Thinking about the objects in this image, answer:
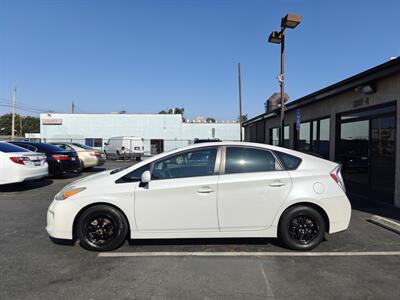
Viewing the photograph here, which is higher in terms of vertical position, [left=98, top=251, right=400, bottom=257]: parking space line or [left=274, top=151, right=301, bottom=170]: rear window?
[left=274, top=151, right=301, bottom=170]: rear window

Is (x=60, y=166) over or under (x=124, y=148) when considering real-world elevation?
under

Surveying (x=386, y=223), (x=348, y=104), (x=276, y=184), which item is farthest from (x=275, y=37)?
(x=276, y=184)

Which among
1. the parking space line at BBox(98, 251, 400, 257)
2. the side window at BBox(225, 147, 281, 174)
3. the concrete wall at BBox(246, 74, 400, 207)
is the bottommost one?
the parking space line at BBox(98, 251, 400, 257)

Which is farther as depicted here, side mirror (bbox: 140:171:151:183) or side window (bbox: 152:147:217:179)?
side window (bbox: 152:147:217:179)

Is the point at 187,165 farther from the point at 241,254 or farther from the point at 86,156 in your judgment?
the point at 86,156

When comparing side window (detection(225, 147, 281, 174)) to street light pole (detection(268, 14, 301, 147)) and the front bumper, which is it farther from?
street light pole (detection(268, 14, 301, 147))

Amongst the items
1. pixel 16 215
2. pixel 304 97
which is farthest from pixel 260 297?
pixel 304 97

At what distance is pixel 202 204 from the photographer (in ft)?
14.2

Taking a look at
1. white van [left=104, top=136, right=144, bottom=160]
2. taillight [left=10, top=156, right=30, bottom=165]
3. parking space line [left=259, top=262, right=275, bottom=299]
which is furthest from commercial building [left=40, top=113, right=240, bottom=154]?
parking space line [left=259, top=262, right=275, bottom=299]

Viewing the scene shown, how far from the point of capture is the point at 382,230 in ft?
18.0

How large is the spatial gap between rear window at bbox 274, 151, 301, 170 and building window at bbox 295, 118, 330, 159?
704 cm

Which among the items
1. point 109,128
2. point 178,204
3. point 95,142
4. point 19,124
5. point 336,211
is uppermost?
point 19,124

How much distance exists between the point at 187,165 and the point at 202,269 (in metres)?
1.42

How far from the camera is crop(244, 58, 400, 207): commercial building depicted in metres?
7.38
